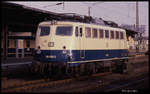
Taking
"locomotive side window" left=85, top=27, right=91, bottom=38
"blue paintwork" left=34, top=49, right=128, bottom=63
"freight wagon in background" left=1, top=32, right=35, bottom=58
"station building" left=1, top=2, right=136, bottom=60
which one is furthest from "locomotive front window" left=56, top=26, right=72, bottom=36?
"freight wagon in background" left=1, top=32, right=35, bottom=58

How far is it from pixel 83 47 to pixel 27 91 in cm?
445

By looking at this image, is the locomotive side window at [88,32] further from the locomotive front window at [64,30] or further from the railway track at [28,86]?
the railway track at [28,86]

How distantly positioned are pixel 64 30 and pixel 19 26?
1231cm

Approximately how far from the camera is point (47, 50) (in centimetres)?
1148

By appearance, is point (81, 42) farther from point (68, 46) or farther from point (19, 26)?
point (19, 26)

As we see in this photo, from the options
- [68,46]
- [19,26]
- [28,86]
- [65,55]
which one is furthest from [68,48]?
[19,26]

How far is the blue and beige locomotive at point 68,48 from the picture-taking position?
11273 mm

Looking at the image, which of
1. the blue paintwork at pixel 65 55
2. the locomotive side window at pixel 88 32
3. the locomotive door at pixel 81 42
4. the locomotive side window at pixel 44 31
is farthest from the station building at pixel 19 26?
the locomotive side window at pixel 44 31

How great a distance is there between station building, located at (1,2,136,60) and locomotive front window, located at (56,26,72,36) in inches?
102

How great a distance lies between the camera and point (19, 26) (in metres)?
22.7

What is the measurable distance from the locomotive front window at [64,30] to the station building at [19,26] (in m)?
2.58

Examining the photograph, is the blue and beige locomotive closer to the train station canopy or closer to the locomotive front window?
the locomotive front window

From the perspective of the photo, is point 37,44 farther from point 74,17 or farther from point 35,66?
point 74,17

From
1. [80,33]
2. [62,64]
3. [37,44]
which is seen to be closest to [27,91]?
[62,64]
